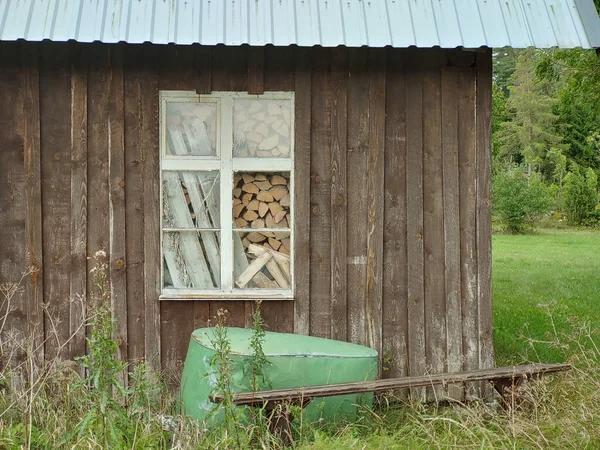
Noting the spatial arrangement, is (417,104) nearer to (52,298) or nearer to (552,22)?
(552,22)

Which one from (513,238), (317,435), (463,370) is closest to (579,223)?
(513,238)

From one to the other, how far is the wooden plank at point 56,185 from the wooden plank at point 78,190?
1.6 inches

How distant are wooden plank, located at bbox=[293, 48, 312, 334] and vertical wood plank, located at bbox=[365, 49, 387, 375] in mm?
485

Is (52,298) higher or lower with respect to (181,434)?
higher

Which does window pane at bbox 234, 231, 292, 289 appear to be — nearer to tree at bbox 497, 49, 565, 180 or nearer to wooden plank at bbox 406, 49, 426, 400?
wooden plank at bbox 406, 49, 426, 400

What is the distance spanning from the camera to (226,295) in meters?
6.04

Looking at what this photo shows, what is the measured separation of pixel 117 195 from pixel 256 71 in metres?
1.45

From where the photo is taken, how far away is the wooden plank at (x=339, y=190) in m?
6.03

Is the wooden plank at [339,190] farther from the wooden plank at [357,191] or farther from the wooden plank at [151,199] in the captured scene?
the wooden plank at [151,199]

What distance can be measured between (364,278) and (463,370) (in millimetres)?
1082

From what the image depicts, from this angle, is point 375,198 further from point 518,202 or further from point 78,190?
point 518,202

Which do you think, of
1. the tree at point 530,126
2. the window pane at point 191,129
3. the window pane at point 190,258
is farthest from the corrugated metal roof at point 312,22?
the tree at point 530,126

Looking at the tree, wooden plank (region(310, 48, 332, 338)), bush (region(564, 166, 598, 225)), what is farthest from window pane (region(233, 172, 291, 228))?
the tree

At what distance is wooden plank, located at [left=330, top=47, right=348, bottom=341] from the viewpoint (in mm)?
6027
